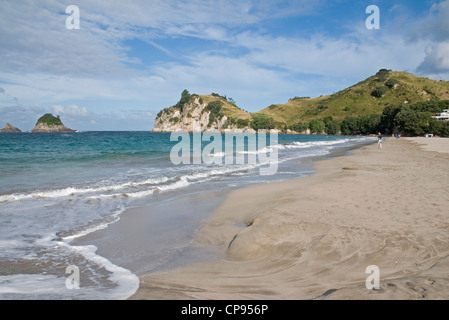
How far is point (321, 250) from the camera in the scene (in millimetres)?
5398

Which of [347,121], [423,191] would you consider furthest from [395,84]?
[423,191]

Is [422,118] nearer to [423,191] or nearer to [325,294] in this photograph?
[423,191]

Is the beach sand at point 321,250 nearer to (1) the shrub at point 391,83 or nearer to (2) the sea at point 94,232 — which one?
(2) the sea at point 94,232

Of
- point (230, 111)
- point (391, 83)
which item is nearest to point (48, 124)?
point (230, 111)

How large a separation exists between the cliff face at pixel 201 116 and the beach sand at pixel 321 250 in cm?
15244

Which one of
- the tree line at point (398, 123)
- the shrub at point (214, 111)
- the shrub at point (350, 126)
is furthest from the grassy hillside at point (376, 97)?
the shrub at point (214, 111)

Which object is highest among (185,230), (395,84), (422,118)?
(395,84)

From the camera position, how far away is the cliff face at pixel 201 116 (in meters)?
165

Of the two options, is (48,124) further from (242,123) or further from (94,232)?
(94,232)

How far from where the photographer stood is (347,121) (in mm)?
138625

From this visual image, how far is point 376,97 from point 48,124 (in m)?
206

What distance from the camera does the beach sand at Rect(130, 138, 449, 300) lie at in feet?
12.8

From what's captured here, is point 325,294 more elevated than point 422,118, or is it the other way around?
point 422,118
